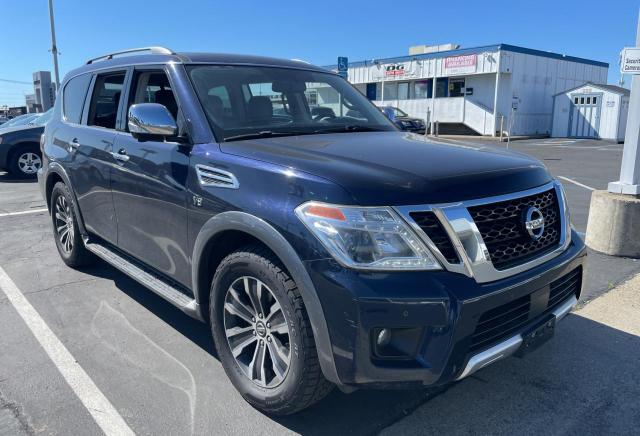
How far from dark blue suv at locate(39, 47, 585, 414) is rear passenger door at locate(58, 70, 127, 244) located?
0.25 feet

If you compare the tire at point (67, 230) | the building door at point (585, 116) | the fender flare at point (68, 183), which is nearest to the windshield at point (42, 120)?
the tire at point (67, 230)

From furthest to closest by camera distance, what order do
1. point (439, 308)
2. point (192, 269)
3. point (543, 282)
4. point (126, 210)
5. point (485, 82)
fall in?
point (485, 82) < point (126, 210) < point (192, 269) < point (543, 282) < point (439, 308)

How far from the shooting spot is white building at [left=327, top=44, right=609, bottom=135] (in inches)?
1171

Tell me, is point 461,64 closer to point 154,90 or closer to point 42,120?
point 42,120

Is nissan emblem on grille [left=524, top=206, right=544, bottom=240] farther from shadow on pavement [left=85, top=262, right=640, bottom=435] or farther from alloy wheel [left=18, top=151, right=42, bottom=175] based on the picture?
alloy wheel [left=18, top=151, right=42, bottom=175]

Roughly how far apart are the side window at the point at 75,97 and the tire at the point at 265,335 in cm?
286

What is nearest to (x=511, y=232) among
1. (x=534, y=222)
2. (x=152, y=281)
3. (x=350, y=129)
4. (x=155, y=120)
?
(x=534, y=222)

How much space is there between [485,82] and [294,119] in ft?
97.7

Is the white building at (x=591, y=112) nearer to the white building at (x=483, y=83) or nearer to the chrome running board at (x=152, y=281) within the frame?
the white building at (x=483, y=83)

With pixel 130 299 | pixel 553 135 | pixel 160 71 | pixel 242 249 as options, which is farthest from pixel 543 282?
pixel 553 135

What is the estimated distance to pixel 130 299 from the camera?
14.8 ft

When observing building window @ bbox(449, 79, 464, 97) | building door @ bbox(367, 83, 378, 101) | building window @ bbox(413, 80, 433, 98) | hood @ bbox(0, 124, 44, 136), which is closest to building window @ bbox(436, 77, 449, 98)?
building window @ bbox(449, 79, 464, 97)

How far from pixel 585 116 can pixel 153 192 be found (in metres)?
32.6

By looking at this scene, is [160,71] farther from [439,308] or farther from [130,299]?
[439,308]
